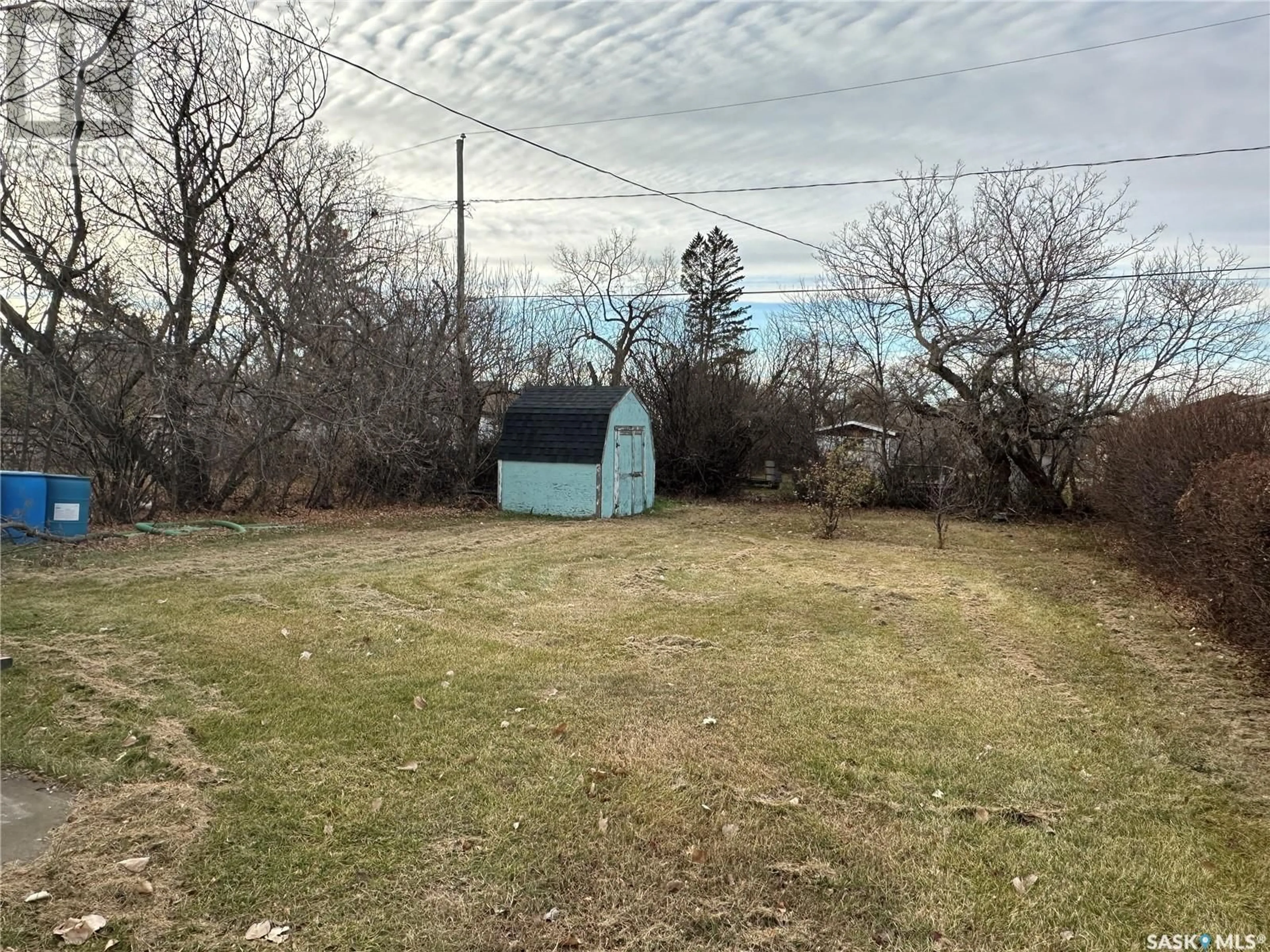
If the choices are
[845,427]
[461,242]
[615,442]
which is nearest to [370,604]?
[615,442]

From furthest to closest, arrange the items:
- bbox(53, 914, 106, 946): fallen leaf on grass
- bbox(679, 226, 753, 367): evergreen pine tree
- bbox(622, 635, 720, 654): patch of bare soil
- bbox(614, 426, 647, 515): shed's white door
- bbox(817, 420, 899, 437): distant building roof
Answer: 1. bbox(679, 226, 753, 367): evergreen pine tree
2. bbox(817, 420, 899, 437): distant building roof
3. bbox(614, 426, 647, 515): shed's white door
4. bbox(622, 635, 720, 654): patch of bare soil
5. bbox(53, 914, 106, 946): fallen leaf on grass

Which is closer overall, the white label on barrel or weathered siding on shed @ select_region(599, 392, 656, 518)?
the white label on barrel

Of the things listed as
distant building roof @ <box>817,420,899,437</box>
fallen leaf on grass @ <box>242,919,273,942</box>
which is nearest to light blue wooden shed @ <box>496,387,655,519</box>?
distant building roof @ <box>817,420,899,437</box>

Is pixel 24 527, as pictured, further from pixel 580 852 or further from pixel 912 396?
pixel 912 396

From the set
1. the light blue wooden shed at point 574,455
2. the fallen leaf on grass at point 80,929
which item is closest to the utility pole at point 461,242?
the light blue wooden shed at point 574,455

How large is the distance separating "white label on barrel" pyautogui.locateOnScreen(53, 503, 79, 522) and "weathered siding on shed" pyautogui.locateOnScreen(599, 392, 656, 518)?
322 inches

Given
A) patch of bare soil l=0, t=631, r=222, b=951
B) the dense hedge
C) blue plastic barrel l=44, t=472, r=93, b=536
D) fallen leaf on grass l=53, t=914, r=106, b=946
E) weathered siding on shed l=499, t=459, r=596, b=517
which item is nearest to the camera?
fallen leaf on grass l=53, t=914, r=106, b=946

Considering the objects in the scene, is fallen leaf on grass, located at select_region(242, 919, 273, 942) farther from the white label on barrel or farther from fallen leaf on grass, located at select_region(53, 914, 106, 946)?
the white label on barrel

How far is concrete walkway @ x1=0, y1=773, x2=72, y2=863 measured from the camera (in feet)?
8.61

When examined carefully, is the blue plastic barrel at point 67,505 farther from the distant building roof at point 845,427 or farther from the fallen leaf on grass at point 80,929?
the distant building roof at point 845,427

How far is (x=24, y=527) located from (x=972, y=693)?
9559 millimetres

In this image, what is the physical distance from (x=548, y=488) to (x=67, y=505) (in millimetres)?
7716

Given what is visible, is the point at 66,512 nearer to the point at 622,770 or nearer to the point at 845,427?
the point at 622,770

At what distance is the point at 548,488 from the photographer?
14.3m
